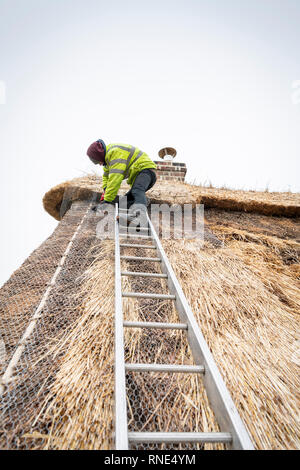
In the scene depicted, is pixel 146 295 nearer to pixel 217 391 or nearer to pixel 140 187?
pixel 217 391

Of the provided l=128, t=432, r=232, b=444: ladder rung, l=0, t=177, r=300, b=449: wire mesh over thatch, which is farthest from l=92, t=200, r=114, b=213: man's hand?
l=128, t=432, r=232, b=444: ladder rung

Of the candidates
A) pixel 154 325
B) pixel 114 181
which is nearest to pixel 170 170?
pixel 114 181

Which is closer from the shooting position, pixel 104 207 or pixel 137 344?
pixel 137 344

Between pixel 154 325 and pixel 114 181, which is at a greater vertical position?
pixel 114 181

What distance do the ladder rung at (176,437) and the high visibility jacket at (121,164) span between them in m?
2.63

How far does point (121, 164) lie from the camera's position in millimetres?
3314

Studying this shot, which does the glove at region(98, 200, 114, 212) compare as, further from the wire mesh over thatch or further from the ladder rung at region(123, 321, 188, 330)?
the ladder rung at region(123, 321, 188, 330)

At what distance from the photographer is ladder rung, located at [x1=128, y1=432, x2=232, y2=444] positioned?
98 centimetres

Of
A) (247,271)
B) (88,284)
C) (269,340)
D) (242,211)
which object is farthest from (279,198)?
(88,284)

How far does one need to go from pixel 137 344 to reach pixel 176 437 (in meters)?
0.63

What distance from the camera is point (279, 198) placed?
539cm

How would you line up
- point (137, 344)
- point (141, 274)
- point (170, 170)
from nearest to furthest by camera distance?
point (137, 344), point (141, 274), point (170, 170)

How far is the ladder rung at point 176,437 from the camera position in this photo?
0.98m

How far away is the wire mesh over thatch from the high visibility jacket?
70 cm
